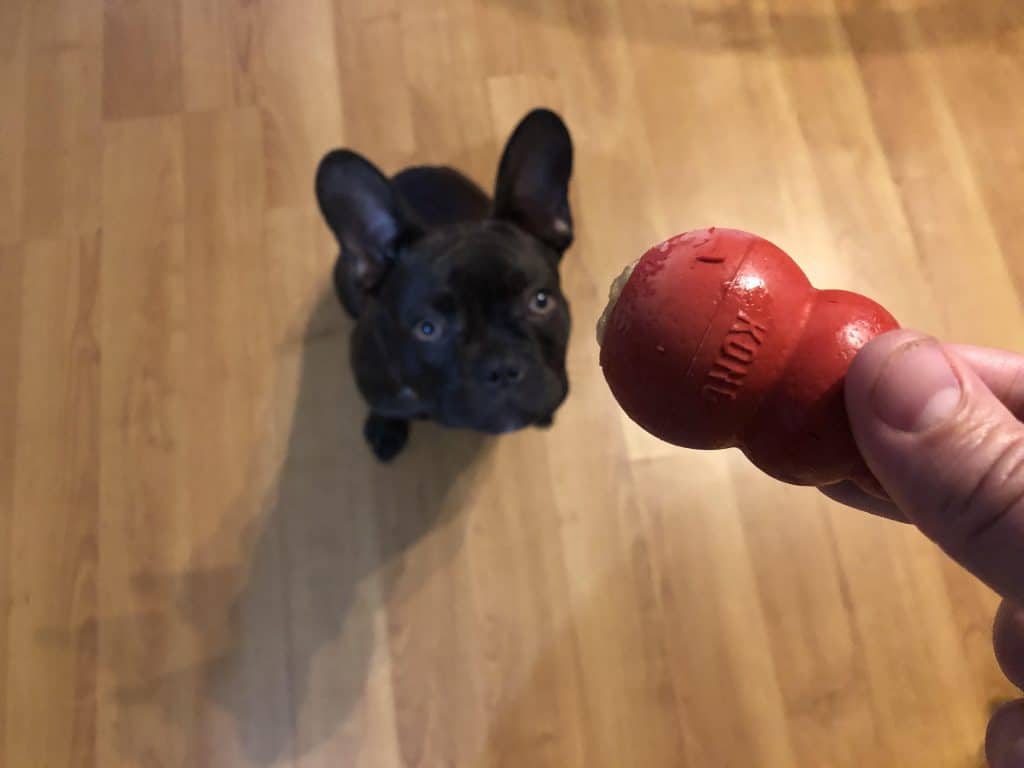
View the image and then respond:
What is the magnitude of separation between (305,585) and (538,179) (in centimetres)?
84

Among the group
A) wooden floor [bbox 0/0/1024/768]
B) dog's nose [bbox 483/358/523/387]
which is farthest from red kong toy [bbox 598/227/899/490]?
wooden floor [bbox 0/0/1024/768]

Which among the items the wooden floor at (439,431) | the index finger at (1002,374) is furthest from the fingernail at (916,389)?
the wooden floor at (439,431)

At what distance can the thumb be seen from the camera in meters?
0.52

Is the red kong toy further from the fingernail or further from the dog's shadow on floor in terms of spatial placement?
the dog's shadow on floor

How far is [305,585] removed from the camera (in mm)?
1435

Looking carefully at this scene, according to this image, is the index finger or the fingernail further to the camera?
the index finger

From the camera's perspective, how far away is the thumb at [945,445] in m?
0.52

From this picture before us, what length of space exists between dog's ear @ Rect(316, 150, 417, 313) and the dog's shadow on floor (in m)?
0.39

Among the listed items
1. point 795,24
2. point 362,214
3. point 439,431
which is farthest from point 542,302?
point 795,24

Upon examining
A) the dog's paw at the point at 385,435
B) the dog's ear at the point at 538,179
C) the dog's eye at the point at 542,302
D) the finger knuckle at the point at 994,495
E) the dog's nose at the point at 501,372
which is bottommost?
the dog's paw at the point at 385,435

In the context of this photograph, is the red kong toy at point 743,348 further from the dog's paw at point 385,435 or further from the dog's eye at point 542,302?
the dog's paw at point 385,435

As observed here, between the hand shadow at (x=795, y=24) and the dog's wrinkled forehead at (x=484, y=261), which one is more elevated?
the hand shadow at (x=795, y=24)

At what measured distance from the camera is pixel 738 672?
138 cm

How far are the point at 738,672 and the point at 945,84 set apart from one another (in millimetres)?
1380
